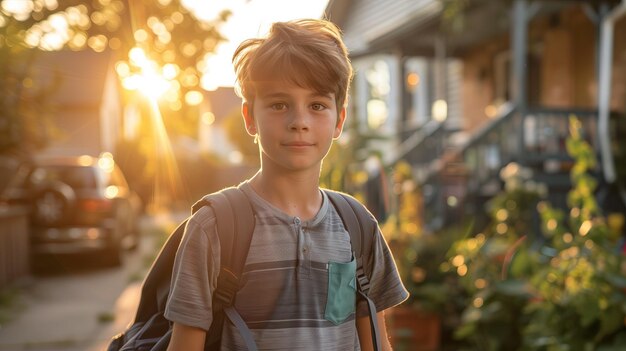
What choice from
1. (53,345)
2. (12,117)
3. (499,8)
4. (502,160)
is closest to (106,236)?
(12,117)

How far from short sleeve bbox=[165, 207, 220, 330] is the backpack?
23 millimetres

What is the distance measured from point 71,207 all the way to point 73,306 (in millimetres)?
2967

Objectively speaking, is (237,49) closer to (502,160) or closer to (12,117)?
(12,117)

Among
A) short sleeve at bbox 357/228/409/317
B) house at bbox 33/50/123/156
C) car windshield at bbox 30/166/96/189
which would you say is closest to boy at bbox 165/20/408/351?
short sleeve at bbox 357/228/409/317

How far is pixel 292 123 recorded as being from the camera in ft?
5.99

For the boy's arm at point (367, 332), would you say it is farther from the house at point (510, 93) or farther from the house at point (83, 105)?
the house at point (83, 105)

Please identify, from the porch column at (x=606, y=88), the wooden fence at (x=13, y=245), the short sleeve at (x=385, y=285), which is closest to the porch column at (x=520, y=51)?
the porch column at (x=606, y=88)

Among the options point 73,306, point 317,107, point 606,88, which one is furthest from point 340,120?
point 606,88

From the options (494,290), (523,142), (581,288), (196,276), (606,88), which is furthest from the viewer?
(523,142)

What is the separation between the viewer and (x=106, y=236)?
38.1ft

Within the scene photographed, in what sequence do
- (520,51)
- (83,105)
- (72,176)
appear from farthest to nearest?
(83,105), (72,176), (520,51)

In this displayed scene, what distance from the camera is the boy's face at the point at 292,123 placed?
1.84 metres

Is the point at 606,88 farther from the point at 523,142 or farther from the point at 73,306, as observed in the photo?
the point at 73,306

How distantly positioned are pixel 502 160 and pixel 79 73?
811 inches
